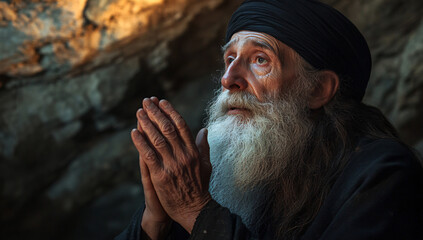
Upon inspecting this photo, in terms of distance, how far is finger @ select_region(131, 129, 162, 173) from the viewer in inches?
72.5

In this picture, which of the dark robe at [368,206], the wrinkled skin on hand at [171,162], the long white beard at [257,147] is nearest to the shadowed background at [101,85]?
the long white beard at [257,147]

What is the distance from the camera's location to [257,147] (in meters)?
2.13

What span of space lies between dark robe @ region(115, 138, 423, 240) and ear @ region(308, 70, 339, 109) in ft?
1.44

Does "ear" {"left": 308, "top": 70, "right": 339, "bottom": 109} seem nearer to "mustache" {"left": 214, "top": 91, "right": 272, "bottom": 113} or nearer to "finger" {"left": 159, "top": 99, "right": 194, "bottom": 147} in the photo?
"mustache" {"left": 214, "top": 91, "right": 272, "bottom": 113}

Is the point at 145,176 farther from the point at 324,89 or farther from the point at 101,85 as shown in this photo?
the point at 101,85

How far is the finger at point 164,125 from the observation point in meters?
A: 1.86

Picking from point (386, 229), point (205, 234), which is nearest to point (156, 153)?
point (205, 234)

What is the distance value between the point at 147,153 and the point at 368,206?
0.88 metres

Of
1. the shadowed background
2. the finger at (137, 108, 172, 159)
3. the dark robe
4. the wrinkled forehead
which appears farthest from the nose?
the shadowed background

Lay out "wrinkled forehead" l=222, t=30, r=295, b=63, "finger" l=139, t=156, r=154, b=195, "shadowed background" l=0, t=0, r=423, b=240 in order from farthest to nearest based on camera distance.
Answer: "shadowed background" l=0, t=0, r=423, b=240, "wrinkled forehead" l=222, t=30, r=295, b=63, "finger" l=139, t=156, r=154, b=195

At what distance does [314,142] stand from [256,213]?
0.44 m

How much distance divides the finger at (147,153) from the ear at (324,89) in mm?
881

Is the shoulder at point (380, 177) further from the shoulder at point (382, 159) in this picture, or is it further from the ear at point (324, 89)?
the ear at point (324, 89)

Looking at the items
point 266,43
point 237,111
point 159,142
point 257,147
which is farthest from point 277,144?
point 159,142
